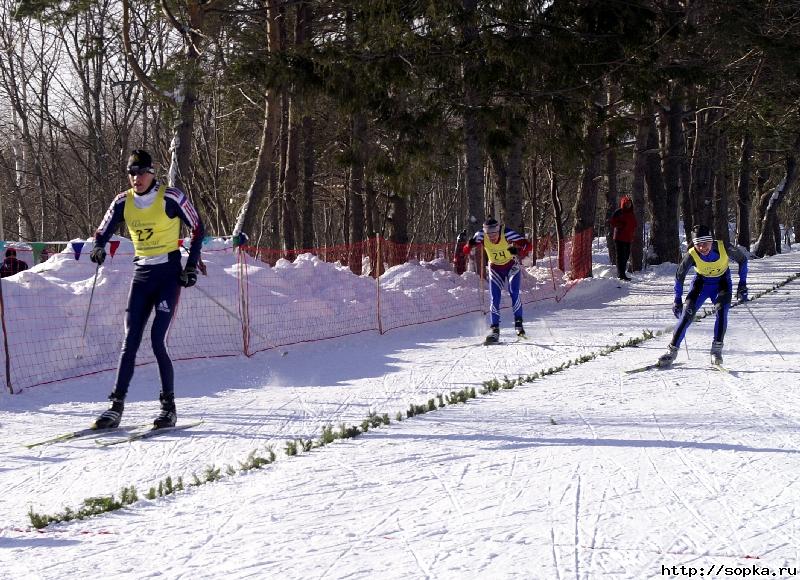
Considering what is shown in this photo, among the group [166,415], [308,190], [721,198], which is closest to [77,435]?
[166,415]

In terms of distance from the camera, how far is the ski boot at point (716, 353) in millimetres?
9586

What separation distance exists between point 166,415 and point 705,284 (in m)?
6.21

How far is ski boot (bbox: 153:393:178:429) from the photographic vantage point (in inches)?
269

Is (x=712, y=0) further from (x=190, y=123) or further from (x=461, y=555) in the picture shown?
(x=461, y=555)

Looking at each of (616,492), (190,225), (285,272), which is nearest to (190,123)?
(285,272)

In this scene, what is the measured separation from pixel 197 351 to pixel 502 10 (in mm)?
9536

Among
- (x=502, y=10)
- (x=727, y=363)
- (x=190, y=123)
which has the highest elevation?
(x=502, y=10)

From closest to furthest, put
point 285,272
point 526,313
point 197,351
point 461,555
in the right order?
point 461,555, point 197,351, point 285,272, point 526,313

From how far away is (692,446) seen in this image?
574cm

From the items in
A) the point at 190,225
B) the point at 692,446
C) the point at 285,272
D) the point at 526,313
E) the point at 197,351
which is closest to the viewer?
the point at 692,446

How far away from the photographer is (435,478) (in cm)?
510

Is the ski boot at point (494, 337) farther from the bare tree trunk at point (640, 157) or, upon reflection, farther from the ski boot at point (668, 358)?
the bare tree trunk at point (640, 157)

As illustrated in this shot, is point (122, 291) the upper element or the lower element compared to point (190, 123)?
lower

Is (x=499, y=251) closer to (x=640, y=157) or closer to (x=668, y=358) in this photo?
(x=668, y=358)
